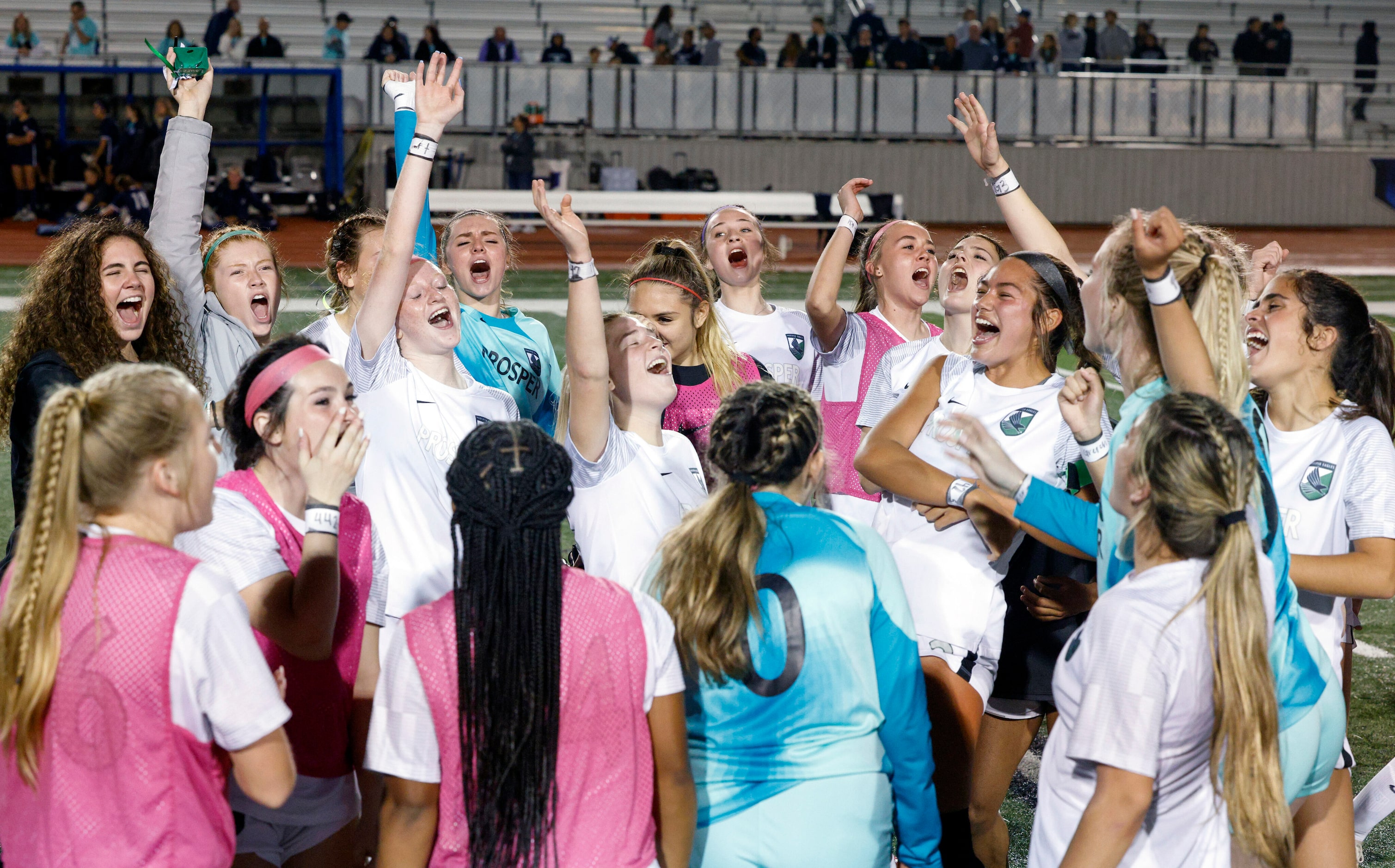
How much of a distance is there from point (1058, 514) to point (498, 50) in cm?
2154

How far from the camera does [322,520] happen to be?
2.56 m

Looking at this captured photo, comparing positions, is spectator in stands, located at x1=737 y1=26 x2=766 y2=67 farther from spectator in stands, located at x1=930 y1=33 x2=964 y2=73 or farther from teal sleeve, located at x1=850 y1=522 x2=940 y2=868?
teal sleeve, located at x1=850 y1=522 x2=940 y2=868

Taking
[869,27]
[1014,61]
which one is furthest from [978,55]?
[869,27]

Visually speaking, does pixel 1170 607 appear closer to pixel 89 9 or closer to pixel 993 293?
pixel 993 293

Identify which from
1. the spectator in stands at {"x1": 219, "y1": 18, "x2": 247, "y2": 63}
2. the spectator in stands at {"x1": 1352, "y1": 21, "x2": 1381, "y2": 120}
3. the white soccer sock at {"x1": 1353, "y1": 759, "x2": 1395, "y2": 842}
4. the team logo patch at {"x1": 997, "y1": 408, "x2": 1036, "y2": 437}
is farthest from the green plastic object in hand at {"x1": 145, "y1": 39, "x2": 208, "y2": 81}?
the spectator in stands at {"x1": 1352, "y1": 21, "x2": 1381, "y2": 120}

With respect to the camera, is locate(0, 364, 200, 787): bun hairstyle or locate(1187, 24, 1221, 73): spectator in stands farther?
locate(1187, 24, 1221, 73): spectator in stands

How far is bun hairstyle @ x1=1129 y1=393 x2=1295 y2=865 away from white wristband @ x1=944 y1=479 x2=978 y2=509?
3.37 feet

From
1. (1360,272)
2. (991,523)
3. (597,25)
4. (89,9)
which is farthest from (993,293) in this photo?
(89,9)

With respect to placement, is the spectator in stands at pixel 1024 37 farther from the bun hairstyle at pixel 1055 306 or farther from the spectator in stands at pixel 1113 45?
the bun hairstyle at pixel 1055 306

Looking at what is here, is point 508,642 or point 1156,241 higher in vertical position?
point 1156,241

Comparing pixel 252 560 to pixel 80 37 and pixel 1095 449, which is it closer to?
pixel 1095 449

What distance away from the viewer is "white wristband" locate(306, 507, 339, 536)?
255 cm

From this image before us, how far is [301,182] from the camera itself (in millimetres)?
21469

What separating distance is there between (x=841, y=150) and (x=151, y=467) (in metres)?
22.1
